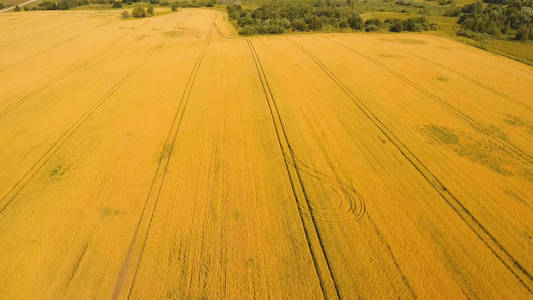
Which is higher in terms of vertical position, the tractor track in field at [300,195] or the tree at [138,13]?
the tree at [138,13]

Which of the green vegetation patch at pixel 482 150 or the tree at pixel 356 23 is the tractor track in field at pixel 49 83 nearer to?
the green vegetation patch at pixel 482 150

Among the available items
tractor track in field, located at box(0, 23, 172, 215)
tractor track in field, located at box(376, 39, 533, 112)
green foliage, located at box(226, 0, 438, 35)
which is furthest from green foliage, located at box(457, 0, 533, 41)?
tractor track in field, located at box(0, 23, 172, 215)

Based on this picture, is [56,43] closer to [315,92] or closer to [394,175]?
[315,92]

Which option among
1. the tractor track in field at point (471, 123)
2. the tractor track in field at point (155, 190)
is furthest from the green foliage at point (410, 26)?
the tractor track in field at point (155, 190)

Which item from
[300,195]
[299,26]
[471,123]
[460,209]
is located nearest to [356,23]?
[299,26]

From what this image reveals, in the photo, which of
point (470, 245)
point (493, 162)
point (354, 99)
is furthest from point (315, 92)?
point (470, 245)

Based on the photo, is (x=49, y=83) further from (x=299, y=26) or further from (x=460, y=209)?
(x=299, y=26)

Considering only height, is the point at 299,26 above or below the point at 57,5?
below

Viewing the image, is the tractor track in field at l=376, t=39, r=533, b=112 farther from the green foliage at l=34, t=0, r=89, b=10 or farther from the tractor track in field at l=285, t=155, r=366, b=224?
the green foliage at l=34, t=0, r=89, b=10
